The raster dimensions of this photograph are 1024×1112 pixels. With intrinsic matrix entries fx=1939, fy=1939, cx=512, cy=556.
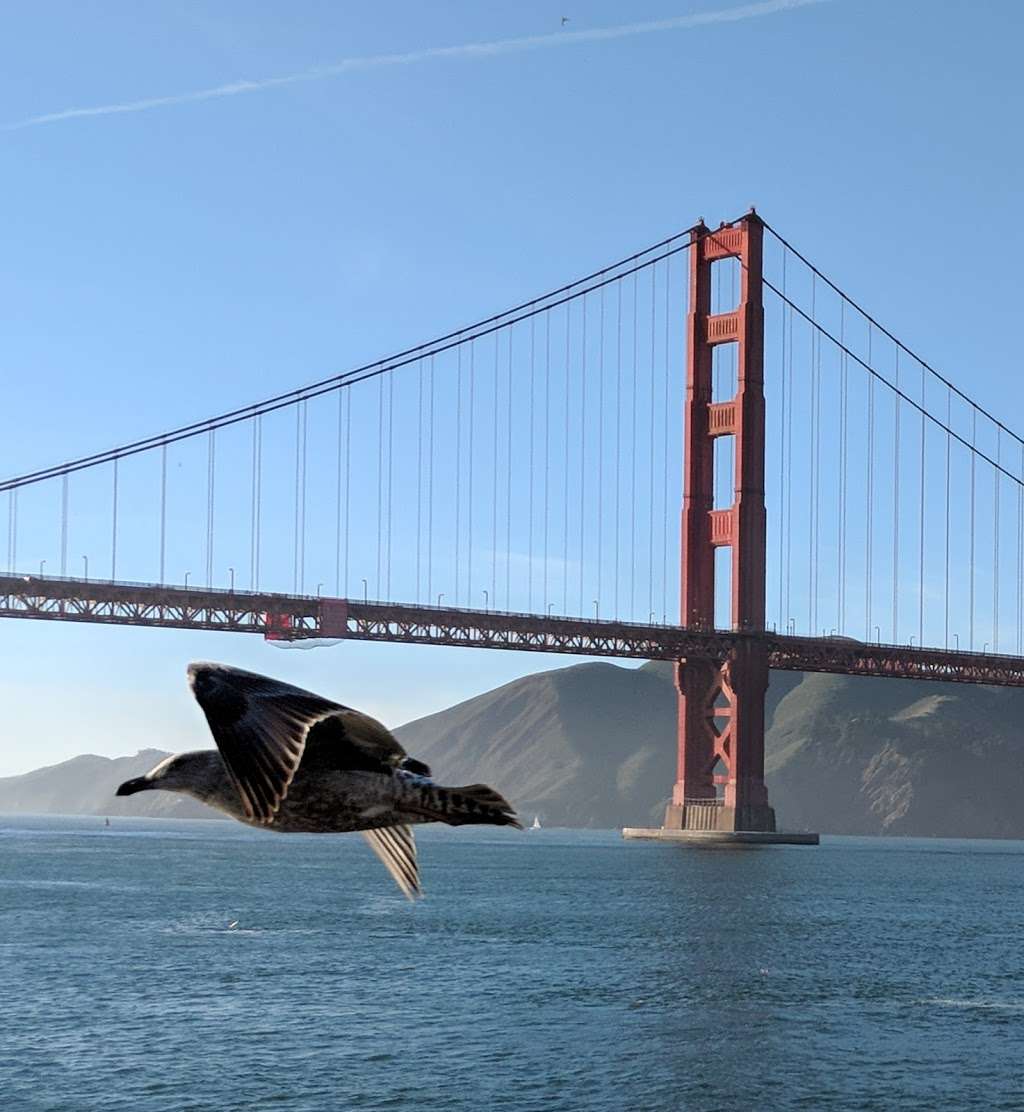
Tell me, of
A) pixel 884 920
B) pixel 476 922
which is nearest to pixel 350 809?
pixel 476 922

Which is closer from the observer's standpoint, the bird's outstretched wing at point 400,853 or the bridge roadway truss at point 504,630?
the bird's outstretched wing at point 400,853

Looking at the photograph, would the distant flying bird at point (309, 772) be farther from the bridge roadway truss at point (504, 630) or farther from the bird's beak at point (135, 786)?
the bridge roadway truss at point (504, 630)

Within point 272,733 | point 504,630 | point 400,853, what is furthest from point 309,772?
point 504,630

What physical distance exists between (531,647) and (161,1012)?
226 feet

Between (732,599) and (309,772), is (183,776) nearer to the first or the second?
(309,772)

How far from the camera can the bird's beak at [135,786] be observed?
358cm

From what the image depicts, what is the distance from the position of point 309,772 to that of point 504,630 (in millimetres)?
122102

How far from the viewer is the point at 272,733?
10.8 ft

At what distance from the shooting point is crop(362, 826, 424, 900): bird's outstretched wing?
356 centimetres

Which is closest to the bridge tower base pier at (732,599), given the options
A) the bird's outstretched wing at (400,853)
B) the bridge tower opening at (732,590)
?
the bridge tower opening at (732,590)

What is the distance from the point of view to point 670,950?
85.1 m

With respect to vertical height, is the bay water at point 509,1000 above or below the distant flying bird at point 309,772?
below

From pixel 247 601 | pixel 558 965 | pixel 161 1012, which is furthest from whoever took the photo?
pixel 247 601

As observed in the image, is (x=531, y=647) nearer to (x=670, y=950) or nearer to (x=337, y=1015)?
(x=670, y=950)
